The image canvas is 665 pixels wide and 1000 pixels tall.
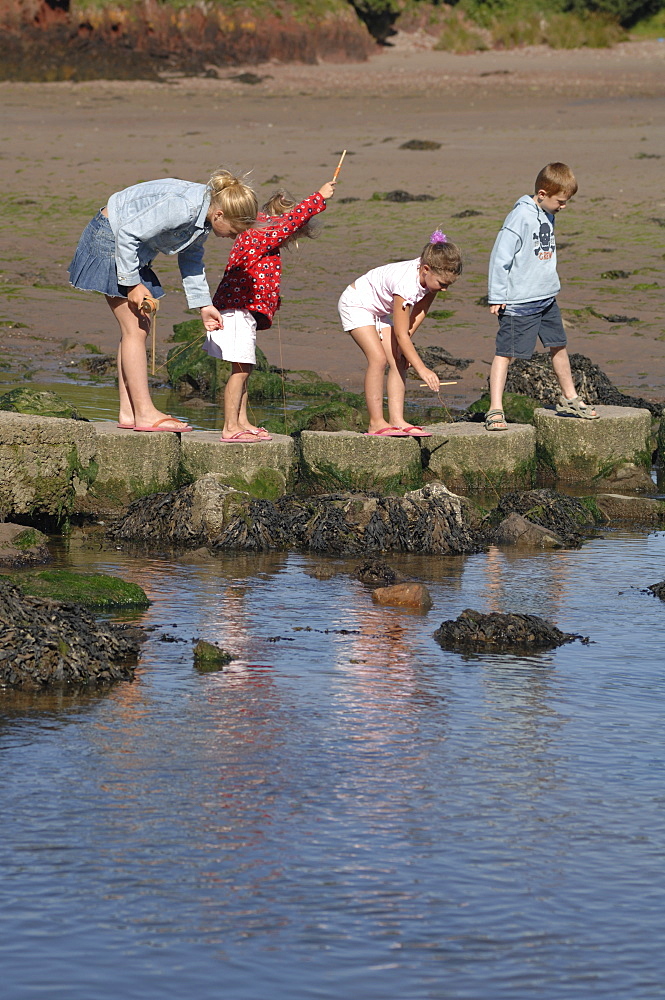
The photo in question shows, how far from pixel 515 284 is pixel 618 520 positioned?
1468 millimetres

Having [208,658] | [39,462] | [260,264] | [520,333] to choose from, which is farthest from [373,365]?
[208,658]

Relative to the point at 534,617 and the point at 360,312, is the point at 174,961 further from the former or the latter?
the point at 360,312

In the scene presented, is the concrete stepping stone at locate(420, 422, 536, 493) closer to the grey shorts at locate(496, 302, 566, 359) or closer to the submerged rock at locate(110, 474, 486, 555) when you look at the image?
the grey shorts at locate(496, 302, 566, 359)

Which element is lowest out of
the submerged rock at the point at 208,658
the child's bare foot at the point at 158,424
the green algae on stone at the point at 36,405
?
the submerged rock at the point at 208,658

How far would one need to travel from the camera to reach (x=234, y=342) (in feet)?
27.2

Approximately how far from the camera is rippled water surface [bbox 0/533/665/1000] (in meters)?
3.68

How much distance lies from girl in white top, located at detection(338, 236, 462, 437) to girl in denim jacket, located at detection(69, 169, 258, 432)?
3.10ft

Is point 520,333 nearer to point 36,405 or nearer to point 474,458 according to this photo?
point 474,458

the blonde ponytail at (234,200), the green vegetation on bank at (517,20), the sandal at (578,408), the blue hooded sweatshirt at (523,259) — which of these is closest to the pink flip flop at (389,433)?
the blue hooded sweatshirt at (523,259)

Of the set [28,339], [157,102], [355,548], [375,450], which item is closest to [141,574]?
[355,548]

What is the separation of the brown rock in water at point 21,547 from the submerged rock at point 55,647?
4.53 feet

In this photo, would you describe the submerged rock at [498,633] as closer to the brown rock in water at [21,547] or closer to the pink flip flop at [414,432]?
the brown rock in water at [21,547]

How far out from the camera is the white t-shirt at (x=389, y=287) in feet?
27.8

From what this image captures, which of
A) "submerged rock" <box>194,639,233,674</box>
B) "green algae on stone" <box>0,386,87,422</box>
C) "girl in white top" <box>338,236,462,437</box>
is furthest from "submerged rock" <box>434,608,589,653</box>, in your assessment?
"green algae on stone" <box>0,386,87,422</box>
